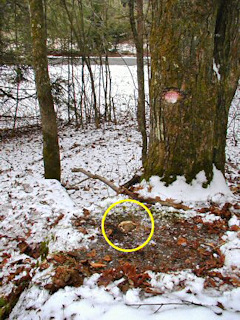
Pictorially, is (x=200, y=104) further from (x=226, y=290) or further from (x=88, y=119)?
(x=88, y=119)

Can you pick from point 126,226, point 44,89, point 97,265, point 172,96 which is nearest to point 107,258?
point 97,265

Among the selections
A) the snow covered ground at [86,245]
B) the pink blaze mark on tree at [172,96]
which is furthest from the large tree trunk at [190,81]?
the snow covered ground at [86,245]

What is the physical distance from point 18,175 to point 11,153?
2713 millimetres

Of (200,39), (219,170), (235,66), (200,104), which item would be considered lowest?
(219,170)

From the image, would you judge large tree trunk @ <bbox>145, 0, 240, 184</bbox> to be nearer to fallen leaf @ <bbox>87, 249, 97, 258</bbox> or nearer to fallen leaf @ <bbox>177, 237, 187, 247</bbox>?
fallen leaf @ <bbox>177, 237, 187, 247</bbox>

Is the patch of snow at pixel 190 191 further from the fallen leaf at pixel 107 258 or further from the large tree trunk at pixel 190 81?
the fallen leaf at pixel 107 258

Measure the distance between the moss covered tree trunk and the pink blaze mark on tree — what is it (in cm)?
286

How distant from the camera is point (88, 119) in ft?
36.8

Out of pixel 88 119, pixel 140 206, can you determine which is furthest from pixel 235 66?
pixel 88 119

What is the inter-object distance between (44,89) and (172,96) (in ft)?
9.60

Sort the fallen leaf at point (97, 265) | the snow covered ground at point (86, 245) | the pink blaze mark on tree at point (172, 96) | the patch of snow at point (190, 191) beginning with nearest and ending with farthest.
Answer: the snow covered ground at point (86, 245) < the fallen leaf at point (97, 265) < the pink blaze mark on tree at point (172, 96) < the patch of snow at point (190, 191)

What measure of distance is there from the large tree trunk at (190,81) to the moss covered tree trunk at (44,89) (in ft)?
8.51

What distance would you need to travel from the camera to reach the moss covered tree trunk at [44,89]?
4.53m

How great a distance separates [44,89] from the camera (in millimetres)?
4887
